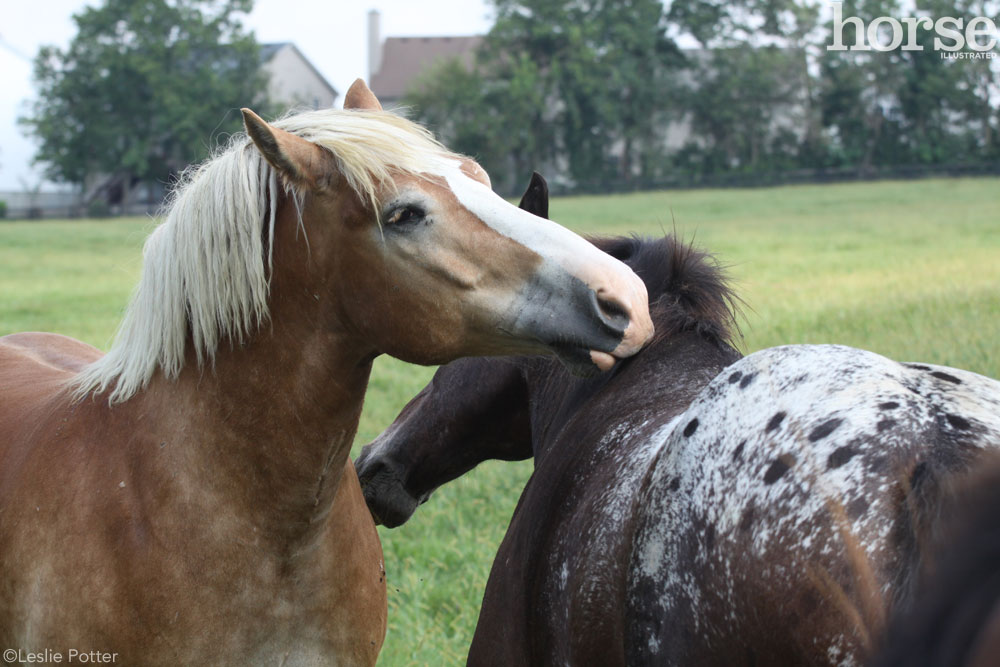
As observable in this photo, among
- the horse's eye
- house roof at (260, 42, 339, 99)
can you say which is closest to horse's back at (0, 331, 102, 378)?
the horse's eye

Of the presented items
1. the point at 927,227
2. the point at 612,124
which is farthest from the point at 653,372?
the point at 612,124

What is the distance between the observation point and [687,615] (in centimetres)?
172

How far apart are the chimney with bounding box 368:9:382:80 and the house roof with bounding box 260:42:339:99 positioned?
9.50ft

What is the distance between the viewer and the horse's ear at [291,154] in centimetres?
195

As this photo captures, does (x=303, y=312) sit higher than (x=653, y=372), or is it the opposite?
(x=303, y=312)

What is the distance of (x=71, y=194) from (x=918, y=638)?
188 feet

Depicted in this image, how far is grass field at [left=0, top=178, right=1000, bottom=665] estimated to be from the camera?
418 centimetres

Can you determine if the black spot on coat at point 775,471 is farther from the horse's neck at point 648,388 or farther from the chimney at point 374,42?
the chimney at point 374,42

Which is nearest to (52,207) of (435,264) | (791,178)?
(791,178)

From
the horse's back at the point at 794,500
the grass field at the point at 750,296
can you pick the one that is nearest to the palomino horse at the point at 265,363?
the horse's back at the point at 794,500

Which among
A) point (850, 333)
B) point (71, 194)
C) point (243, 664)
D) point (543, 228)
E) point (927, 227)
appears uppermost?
point (543, 228)

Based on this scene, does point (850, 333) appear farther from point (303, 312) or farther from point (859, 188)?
point (859, 188)

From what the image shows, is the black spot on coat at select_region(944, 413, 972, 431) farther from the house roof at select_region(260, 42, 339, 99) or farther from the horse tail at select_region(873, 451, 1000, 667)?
the house roof at select_region(260, 42, 339, 99)

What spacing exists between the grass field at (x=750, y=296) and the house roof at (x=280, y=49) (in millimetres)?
26714
